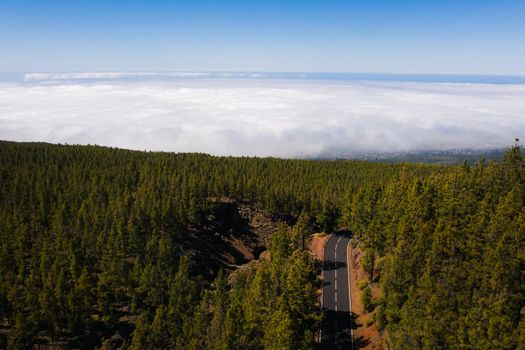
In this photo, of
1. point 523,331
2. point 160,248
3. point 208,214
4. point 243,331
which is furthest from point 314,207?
point 523,331

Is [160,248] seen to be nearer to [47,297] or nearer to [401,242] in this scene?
[47,297]

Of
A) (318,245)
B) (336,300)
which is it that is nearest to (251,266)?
(318,245)

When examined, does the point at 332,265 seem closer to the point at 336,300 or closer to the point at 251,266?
the point at 336,300

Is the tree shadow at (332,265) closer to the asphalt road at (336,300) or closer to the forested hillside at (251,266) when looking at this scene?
the asphalt road at (336,300)

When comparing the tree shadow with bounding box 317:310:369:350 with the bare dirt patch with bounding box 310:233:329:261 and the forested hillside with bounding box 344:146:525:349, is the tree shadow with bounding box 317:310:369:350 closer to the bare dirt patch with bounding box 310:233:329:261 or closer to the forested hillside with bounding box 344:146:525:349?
the forested hillside with bounding box 344:146:525:349

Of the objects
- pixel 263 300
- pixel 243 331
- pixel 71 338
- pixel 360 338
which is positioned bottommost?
pixel 71 338

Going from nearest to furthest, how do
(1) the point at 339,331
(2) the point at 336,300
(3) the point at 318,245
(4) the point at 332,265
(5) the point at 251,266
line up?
1. (1) the point at 339,331
2. (2) the point at 336,300
3. (4) the point at 332,265
4. (5) the point at 251,266
5. (3) the point at 318,245
